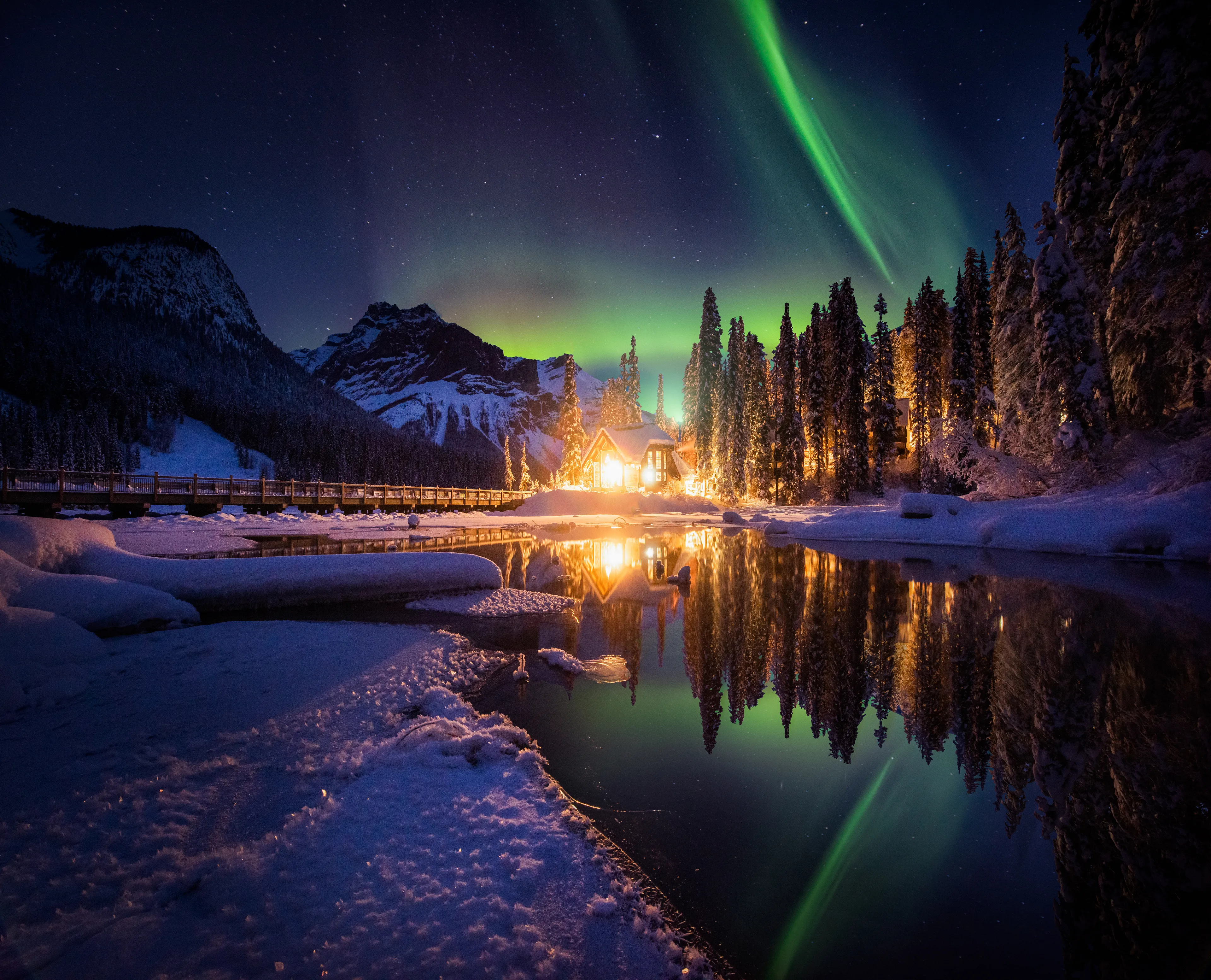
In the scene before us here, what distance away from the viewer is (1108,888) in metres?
2.46

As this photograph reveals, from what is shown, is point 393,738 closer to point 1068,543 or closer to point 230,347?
point 1068,543

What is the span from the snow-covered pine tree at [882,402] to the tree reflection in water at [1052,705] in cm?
2943

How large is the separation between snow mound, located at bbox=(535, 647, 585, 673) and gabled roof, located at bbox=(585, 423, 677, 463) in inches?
1529

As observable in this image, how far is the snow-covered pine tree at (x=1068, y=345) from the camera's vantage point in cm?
1567

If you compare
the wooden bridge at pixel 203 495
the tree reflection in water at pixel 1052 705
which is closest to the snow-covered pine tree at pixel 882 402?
the tree reflection in water at pixel 1052 705

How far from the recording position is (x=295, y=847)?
8.96 feet

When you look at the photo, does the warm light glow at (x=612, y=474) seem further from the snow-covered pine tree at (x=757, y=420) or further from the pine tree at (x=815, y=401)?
the pine tree at (x=815, y=401)

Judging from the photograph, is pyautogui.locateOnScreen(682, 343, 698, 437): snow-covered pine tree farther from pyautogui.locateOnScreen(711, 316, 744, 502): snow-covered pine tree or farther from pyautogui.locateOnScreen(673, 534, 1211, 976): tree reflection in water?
pyautogui.locateOnScreen(673, 534, 1211, 976): tree reflection in water

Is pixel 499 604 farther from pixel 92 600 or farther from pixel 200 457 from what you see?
pixel 200 457

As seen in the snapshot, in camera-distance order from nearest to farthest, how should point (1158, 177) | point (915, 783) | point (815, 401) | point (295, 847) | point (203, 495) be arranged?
1. point (295, 847)
2. point (915, 783)
3. point (1158, 177)
4. point (203, 495)
5. point (815, 401)

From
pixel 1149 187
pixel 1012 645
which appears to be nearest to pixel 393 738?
pixel 1012 645

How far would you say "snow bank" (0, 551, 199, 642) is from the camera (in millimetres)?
6176

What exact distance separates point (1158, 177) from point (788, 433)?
26.7 metres

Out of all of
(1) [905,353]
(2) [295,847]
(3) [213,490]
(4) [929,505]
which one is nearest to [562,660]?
(2) [295,847]
